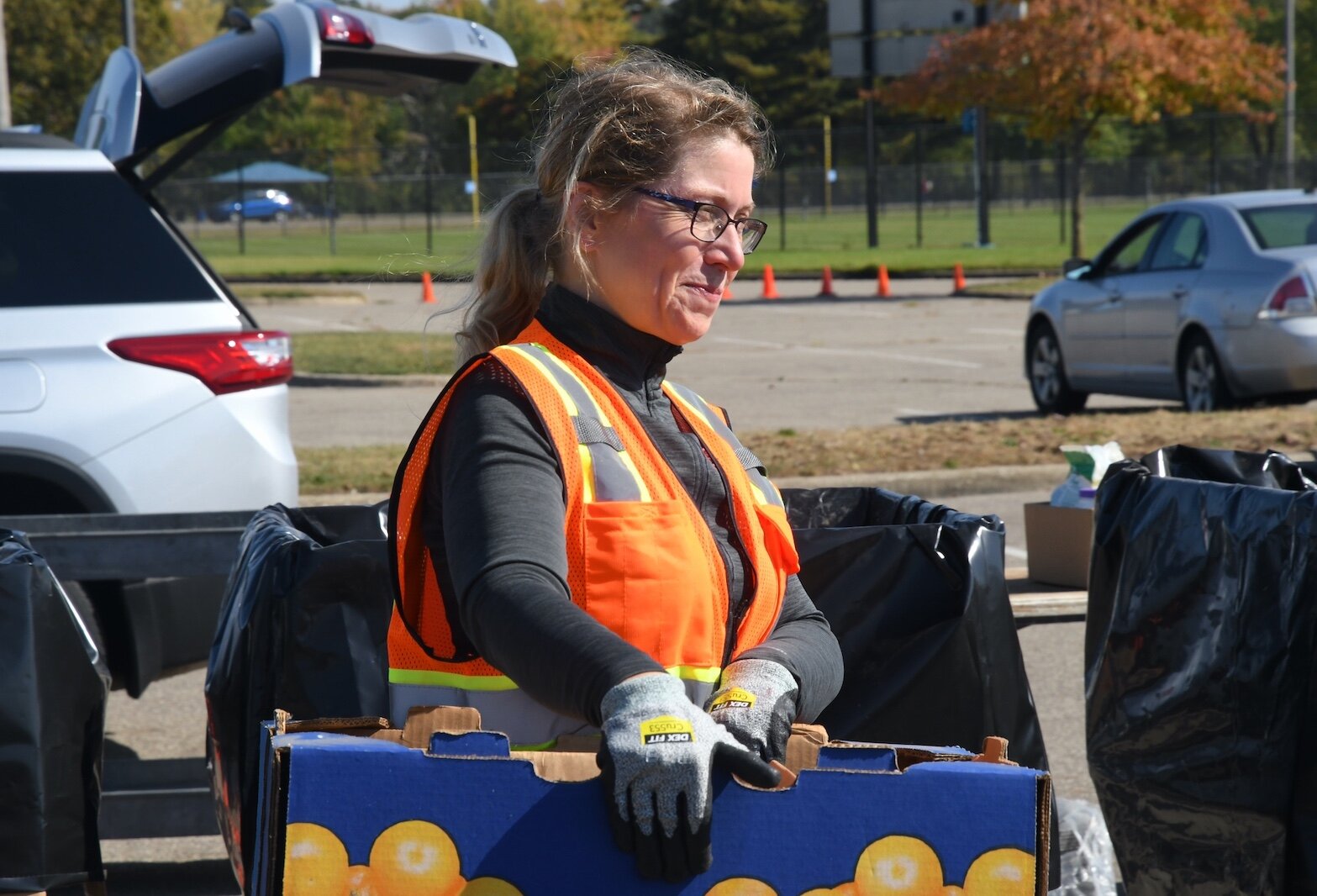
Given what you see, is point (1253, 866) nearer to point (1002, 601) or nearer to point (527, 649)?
point (1002, 601)

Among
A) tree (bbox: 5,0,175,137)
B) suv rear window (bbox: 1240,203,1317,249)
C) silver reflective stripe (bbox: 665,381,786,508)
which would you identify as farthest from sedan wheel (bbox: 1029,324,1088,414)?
tree (bbox: 5,0,175,137)

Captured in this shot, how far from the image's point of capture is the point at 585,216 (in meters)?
2.04

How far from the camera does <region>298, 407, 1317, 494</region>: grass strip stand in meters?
9.16

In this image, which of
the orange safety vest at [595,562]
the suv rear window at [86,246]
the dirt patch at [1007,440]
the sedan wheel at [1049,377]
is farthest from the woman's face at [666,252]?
the sedan wheel at [1049,377]

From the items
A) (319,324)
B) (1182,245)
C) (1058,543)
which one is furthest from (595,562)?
(319,324)

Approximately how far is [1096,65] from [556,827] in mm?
26841

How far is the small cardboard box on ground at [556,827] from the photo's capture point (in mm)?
1704

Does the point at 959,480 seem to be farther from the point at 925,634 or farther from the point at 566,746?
the point at 566,746

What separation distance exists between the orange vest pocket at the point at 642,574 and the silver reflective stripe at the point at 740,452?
290 millimetres

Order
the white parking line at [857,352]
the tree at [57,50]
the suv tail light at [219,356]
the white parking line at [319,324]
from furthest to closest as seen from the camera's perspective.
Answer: the tree at [57,50], the white parking line at [319,324], the white parking line at [857,352], the suv tail light at [219,356]

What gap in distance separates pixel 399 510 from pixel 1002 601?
1.54 m

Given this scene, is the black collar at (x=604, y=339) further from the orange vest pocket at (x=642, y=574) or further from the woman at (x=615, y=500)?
the orange vest pocket at (x=642, y=574)

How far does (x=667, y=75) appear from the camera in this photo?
2107 millimetres

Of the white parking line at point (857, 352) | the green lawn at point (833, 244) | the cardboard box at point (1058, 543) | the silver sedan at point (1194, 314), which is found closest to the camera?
the cardboard box at point (1058, 543)
